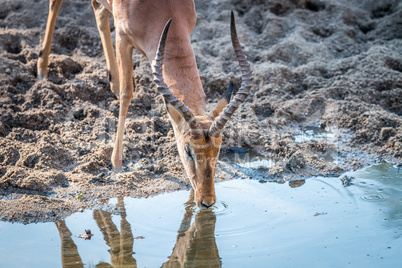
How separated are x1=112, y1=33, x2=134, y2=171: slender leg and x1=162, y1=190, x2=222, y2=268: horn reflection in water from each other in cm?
122

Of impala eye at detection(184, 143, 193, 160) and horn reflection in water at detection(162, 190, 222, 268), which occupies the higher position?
impala eye at detection(184, 143, 193, 160)

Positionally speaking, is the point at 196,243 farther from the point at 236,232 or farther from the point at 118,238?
the point at 118,238

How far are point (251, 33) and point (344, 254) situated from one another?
17.4ft

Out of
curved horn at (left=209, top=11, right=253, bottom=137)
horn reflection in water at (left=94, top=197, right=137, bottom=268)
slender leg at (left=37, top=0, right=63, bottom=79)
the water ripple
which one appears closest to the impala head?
curved horn at (left=209, top=11, right=253, bottom=137)

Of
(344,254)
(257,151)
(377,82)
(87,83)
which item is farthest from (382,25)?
(344,254)

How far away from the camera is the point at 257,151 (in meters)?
5.87

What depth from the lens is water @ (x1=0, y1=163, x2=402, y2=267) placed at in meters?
3.73

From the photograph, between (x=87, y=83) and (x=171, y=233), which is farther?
(x=87, y=83)

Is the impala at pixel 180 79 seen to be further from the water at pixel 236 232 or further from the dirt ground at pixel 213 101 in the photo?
the dirt ground at pixel 213 101

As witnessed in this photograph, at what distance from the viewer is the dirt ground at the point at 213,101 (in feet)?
16.9

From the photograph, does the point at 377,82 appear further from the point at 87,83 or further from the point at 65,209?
the point at 65,209

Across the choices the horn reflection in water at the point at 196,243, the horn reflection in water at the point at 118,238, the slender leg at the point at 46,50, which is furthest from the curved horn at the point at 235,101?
the slender leg at the point at 46,50

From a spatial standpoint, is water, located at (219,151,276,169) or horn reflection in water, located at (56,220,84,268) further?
water, located at (219,151,276,169)

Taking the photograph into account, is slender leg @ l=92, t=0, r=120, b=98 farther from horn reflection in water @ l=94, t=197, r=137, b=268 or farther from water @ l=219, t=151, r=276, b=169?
horn reflection in water @ l=94, t=197, r=137, b=268
